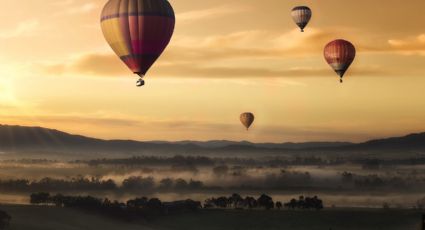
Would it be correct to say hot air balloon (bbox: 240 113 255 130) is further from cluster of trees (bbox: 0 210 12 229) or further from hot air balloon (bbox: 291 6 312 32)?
cluster of trees (bbox: 0 210 12 229)

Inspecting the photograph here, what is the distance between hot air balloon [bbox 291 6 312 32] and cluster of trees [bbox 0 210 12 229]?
95.0 meters

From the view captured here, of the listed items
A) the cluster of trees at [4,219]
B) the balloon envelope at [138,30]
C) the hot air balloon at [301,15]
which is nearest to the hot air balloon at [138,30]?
the balloon envelope at [138,30]

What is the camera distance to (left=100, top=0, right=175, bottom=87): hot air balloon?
3233 inches

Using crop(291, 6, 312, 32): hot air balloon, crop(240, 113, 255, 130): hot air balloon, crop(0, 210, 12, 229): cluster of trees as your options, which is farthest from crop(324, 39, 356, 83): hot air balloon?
crop(0, 210, 12, 229): cluster of trees

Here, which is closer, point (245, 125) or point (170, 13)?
point (170, 13)

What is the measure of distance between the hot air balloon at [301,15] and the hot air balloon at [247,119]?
32860 mm

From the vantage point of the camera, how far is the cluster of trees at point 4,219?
18125 centimetres

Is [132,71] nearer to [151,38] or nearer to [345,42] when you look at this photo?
[151,38]

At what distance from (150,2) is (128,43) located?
5.08m

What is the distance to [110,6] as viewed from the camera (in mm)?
83812

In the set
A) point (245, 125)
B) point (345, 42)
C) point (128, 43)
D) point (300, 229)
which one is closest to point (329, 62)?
point (345, 42)

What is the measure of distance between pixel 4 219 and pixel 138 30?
118m

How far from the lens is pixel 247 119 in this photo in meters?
152

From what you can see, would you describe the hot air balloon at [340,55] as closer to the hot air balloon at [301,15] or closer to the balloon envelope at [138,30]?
the hot air balloon at [301,15]
